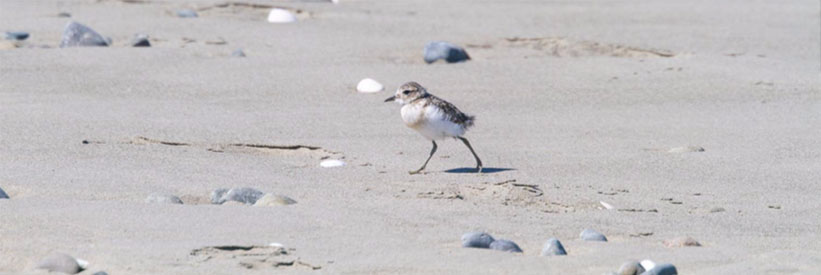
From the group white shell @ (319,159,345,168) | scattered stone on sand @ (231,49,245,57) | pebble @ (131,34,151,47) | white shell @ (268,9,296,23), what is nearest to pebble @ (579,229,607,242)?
white shell @ (319,159,345,168)

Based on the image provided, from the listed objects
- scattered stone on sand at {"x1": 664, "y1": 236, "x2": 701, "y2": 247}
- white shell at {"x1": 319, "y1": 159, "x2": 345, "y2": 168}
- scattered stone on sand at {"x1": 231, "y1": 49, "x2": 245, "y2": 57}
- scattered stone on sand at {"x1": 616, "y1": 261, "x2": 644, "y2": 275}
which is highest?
scattered stone on sand at {"x1": 231, "y1": 49, "x2": 245, "y2": 57}

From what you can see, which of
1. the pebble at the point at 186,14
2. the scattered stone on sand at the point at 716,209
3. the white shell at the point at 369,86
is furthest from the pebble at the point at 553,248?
the pebble at the point at 186,14

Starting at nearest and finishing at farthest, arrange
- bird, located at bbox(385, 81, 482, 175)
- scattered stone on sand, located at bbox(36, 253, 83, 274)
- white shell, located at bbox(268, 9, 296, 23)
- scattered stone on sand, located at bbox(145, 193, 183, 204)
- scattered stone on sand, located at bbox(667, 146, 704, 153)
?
scattered stone on sand, located at bbox(36, 253, 83, 274), scattered stone on sand, located at bbox(145, 193, 183, 204), bird, located at bbox(385, 81, 482, 175), scattered stone on sand, located at bbox(667, 146, 704, 153), white shell, located at bbox(268, 9, 296, 23)

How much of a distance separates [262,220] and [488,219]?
830mm

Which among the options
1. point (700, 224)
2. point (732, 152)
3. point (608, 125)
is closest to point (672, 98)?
point (608, 125)

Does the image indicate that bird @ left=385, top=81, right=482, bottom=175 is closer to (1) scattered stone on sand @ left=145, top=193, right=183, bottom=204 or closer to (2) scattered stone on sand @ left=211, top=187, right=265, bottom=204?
(2) scattered stone on sand @ left=211, top=187, right=265, bottom=204

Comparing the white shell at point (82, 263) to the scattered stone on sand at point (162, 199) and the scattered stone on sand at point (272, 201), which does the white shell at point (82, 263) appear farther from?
the scattered stone on sand at point (272, 201)

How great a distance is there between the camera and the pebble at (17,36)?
28.3 feet

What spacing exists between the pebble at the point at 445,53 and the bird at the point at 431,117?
214 centimetres

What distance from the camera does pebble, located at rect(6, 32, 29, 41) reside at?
8637mm

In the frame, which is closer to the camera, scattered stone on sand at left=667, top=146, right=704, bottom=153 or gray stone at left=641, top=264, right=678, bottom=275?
gray stone at left=641, top=264, right=678, bottom=275

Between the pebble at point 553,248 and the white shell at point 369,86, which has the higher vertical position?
the white shell at point 369,86

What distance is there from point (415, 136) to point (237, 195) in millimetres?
1970

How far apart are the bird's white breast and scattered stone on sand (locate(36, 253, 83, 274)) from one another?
2367 millimetres
